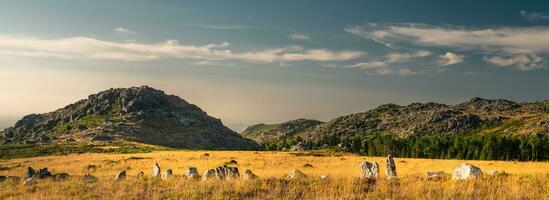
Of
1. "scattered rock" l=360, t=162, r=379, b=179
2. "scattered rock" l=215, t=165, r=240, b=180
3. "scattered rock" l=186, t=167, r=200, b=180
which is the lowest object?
"scattered rock" l=186, t=167, r=200, b=180

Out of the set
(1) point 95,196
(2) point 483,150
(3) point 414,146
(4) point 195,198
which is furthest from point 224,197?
(3) point 414,146

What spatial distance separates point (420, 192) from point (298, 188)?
15.5ft

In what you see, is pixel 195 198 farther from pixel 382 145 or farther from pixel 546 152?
pixel 382 145

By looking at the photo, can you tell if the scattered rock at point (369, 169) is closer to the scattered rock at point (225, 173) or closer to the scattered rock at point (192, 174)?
the scattered rock at point (225, 173)

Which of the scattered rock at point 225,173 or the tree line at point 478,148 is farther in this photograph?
the tree line at point 478,148

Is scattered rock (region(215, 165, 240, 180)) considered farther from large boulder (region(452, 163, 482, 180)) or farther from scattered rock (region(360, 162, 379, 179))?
large boulder (region(452, 163, 482, 180))

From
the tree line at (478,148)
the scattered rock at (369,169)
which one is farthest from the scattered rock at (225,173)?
the tree line at (478,148)

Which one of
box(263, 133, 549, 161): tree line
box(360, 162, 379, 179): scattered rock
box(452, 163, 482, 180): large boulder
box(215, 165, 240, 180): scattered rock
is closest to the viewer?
box(452, 163, 482, 180): large boulder

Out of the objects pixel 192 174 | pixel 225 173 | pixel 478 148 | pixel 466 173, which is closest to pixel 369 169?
pixel 466 173

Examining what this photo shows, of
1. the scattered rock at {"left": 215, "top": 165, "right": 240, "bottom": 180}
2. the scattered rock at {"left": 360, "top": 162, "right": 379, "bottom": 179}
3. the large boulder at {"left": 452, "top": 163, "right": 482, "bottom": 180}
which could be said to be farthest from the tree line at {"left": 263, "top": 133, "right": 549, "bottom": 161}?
the scattered rock at {"left": 215, "top": 165, "right": 240, "bottom": 180}

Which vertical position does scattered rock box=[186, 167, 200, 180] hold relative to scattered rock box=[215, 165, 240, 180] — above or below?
below

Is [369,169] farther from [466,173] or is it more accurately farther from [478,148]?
[478,148]

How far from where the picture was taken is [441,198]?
17.0 m

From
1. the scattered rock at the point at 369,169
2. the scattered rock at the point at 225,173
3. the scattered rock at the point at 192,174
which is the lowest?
the scattered rock at the point at 192,174
